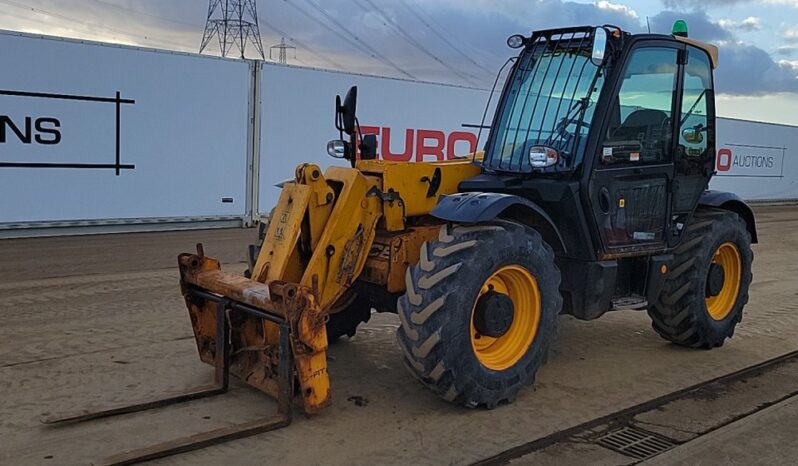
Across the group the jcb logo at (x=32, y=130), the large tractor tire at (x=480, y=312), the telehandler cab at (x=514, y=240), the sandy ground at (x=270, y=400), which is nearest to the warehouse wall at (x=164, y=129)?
the jcb logo at (x=32, y=130)

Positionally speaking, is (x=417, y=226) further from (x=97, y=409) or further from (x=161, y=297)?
(x=161, y=297)

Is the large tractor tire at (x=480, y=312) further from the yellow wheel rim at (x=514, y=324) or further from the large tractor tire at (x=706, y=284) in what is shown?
the large tractor tire at (x=706, y=284)

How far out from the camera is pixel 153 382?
490 centimetres

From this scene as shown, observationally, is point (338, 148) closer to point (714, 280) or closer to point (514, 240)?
point (514, 240)

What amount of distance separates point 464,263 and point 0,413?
2.74 metres

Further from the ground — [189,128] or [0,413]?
[189,128]

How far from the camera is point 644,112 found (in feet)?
18.0

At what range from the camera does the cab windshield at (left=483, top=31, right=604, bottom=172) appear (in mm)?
5227

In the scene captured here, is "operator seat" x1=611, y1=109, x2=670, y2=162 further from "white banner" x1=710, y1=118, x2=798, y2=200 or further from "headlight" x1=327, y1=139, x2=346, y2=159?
"white banner" x1=710, y1=118, x2=798, y2=200

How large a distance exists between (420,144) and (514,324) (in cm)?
1076

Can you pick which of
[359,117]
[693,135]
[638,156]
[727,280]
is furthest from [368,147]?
[359,117]

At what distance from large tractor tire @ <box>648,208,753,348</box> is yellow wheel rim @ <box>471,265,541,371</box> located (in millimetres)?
1495

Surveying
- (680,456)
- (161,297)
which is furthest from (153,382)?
(680,456)

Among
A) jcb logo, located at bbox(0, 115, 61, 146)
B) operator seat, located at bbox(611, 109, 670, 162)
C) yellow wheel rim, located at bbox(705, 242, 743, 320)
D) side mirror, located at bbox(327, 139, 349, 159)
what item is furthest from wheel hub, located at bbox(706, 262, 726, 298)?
jcb logo, located at bbox(0, 115, 61, 146)
